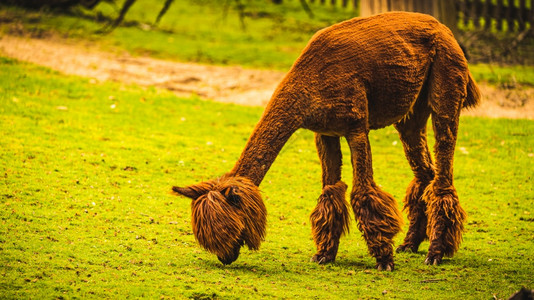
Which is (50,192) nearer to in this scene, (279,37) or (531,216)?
(531,216)

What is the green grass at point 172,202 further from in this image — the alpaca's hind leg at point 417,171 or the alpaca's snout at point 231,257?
the alpaca's hind leg at point 417,171

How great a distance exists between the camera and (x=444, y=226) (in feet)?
28.0

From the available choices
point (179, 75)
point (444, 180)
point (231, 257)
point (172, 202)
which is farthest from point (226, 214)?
point (179, 75)

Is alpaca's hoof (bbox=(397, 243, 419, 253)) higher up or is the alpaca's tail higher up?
the alpaca's tail

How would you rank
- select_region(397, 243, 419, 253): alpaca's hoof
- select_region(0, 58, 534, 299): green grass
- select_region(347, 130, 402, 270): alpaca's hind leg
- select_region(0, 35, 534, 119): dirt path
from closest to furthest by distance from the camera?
select_region(0, 58, 534, 299): green grass → select_region(347, 130, 402, 270): alpaca's hind leg → select_region(397, 243, 419, 253): alpaca's hoof → select_region(0, 35, 534, 119): dirt path

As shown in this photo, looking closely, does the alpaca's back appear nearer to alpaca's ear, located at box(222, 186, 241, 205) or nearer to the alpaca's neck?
the alpaca's neck

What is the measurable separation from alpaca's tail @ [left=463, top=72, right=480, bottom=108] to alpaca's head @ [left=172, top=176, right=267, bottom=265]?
306cm

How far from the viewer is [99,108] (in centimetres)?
1419

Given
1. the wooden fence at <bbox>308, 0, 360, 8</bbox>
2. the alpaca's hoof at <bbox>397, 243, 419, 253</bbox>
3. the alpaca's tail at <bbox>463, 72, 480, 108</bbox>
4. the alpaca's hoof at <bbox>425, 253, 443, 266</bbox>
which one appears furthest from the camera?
the wooden fence at <bbox>308, 0, 360, 8</bbox>

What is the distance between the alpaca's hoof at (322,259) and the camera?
8.28 metres

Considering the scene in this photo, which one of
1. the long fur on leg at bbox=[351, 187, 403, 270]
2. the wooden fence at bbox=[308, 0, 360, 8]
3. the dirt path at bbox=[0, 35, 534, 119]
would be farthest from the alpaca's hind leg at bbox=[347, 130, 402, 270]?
the wooden fence at bbox=[308, 0, 360, 8]

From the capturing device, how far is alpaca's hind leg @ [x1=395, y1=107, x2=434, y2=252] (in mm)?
8984

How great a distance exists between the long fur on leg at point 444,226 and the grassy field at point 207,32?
26.3ft

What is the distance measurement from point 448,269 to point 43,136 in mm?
7070
